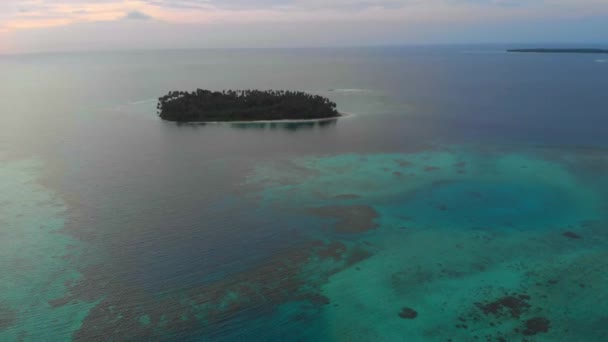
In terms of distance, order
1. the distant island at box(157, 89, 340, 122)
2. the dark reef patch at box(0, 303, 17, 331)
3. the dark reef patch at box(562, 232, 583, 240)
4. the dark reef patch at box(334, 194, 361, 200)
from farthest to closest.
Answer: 1. the distant island at box(157, 89, 340, 122)
2. the dark reef patch at box(334, 194, 361, 200)
3. the dark reef patch at box(562, 232, 583, 240)
4. the dark reef patch at box(0, 303, 17, 331)

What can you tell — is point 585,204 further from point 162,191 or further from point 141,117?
point 141,117

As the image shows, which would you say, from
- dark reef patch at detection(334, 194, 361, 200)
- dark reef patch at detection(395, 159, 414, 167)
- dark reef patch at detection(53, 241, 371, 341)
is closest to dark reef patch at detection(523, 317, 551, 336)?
dark reef patch at detection(53, 241, 371, 341)

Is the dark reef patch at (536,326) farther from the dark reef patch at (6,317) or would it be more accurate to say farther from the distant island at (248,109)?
the distant island at (248,109)

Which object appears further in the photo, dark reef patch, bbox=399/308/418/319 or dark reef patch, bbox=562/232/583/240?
dark reef patch, bbox=562/232/583/240

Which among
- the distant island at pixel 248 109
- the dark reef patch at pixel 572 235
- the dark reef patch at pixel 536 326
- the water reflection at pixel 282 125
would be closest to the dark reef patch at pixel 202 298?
the dark reef patch at pixel 536 326

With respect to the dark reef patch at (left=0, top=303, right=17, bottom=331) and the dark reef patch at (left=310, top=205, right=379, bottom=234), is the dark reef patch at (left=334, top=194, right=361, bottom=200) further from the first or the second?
the dark reef patch at (left=0, top=303, right=17, bottom=331)

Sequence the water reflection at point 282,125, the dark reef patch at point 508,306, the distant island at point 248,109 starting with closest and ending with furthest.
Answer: the dark reef patch at point 508,306
the water reflection at point 282,125
the distant island at point 248,109
